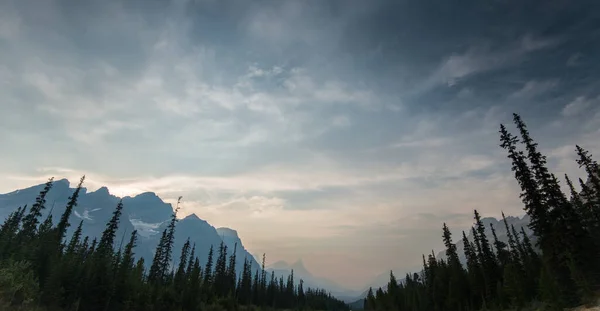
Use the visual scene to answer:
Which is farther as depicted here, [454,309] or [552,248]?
→ [454,309]

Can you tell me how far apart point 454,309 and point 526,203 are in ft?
107

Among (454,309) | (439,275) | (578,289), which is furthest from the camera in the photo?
(439,275)

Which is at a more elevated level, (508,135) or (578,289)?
(508,135)

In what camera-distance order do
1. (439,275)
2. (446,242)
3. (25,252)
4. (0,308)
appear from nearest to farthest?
1. (0,308)
2. (25,252)
3. (439,275)
4. (446,242)

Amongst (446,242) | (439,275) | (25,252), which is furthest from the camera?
(446,242)

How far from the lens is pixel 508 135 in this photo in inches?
1721

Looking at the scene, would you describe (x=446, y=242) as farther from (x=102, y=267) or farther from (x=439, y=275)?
(x=102, y=267)

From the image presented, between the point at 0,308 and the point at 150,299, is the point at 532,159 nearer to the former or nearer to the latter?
the point at 150,299

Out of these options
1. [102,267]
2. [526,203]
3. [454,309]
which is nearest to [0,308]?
[102,267]

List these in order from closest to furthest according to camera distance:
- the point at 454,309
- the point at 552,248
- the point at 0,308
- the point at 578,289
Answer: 1. the point at 0,308
2. the point at 578,289
3. the point at 552,248
4. the point at 454,309

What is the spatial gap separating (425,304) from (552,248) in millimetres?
40486

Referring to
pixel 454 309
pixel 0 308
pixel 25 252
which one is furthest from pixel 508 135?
pixel 25 252

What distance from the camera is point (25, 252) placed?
4344 cm

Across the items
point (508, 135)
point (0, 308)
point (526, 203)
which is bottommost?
point (0, 308)
